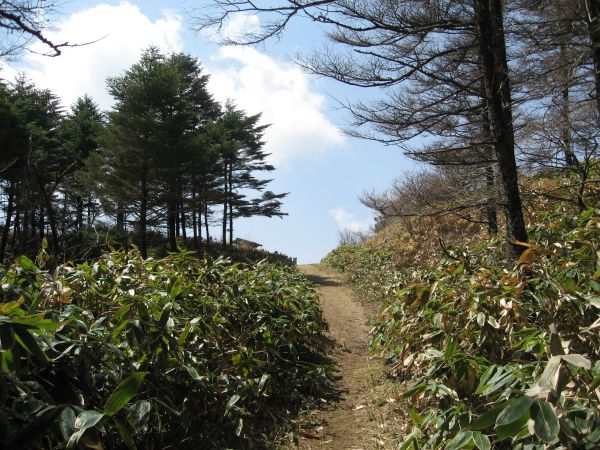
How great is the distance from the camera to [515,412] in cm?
117

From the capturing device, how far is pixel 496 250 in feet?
18.8

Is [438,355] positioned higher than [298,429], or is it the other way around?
[438,355]

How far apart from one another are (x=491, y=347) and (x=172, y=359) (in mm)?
2130

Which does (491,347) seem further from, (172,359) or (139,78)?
(139,78)

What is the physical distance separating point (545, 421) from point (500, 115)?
13.6 feet

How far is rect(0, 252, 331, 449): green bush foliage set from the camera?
66.6 inches

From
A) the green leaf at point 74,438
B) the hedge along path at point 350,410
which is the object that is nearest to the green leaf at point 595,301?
the hedge along path at point 350,410

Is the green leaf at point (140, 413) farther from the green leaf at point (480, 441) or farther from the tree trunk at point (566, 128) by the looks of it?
the tree trunk at point (566, 128)

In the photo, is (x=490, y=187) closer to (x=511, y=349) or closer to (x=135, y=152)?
(x=511, y=349)

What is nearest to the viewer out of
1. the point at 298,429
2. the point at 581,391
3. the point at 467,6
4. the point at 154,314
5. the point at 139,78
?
the point at 581,391

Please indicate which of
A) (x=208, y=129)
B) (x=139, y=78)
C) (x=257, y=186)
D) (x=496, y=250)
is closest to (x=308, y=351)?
(x=496, y=250)

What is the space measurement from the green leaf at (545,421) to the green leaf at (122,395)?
1.22 meters

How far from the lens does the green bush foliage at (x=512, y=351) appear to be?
1.29 m

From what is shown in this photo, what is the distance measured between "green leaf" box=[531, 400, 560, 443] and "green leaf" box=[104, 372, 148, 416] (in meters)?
1.22
